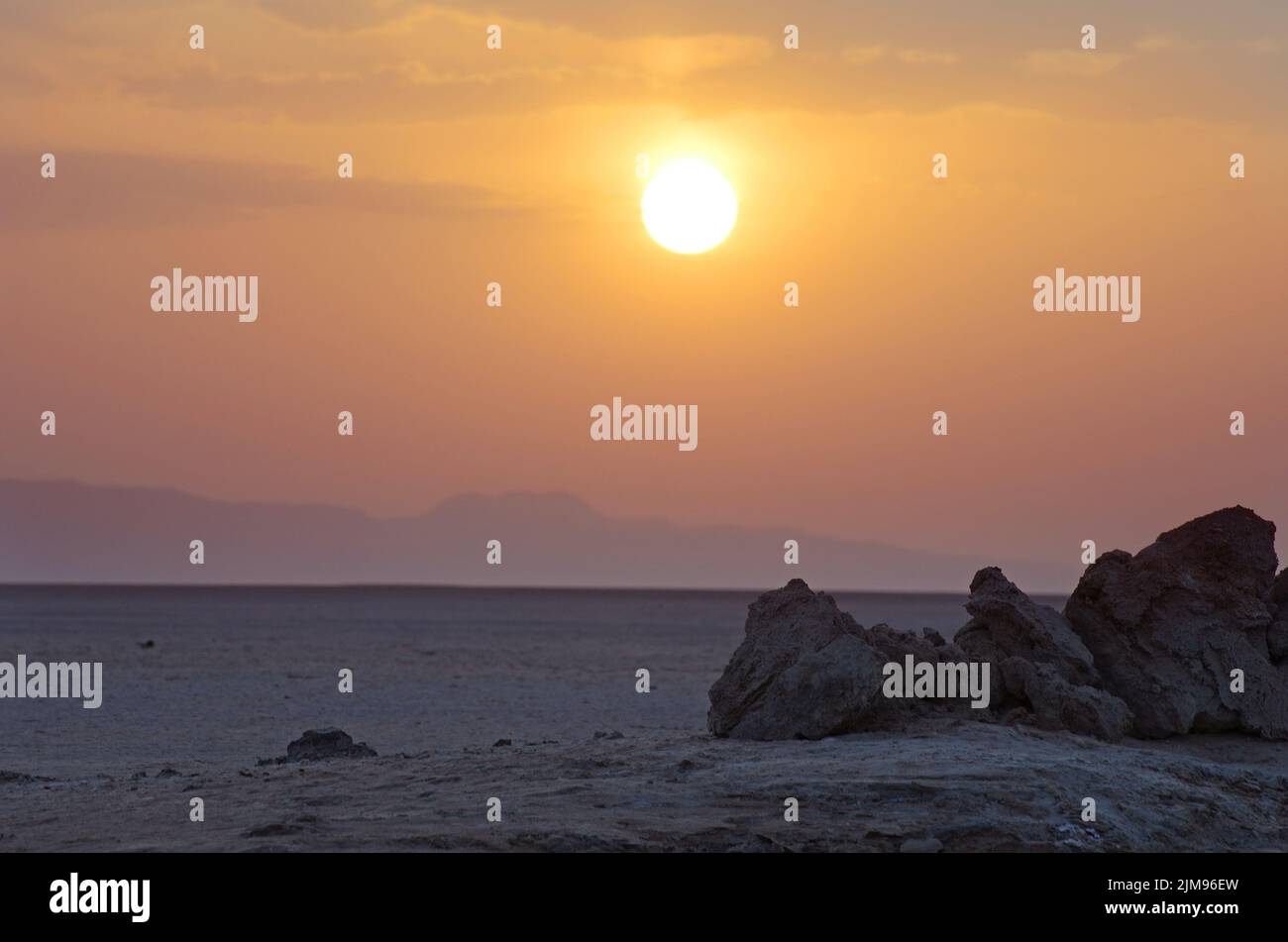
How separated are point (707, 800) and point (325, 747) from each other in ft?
20.0

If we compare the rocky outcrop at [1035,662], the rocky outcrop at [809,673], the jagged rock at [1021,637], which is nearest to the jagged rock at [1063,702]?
the rocky outcrop at [1035,662]

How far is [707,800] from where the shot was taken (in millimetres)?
14328

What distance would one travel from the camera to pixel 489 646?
64562mm

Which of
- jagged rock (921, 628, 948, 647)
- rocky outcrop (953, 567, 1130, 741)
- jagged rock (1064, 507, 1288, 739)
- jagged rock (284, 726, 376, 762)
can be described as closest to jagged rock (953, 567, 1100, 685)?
rocky outcrop (953, 567, 1130, 741)

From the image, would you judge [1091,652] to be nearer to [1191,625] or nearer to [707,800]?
[1191,625]

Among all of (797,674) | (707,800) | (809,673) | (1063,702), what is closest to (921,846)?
(707,800)

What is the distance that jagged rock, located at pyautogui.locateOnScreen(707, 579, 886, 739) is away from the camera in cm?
1725

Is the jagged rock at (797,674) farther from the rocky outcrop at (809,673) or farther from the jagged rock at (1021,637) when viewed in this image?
the jagged rock at (1021,637)

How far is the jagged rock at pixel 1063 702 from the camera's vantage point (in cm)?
1794

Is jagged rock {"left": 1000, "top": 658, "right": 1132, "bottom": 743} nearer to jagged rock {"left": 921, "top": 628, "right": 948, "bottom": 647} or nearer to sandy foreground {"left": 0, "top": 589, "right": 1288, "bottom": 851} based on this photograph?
sandy foreground {"left": 0, "top": 589, "right": 1288, "bottom": 851}

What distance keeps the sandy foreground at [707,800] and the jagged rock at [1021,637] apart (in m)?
1.77

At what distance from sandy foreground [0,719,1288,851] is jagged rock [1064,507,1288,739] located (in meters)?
1.66
